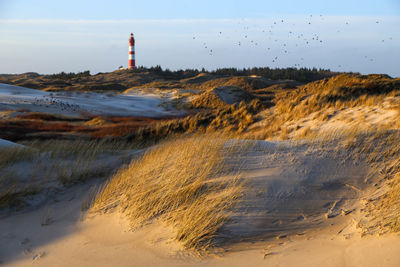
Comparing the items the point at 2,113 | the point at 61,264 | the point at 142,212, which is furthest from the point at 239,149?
the point at 2,113

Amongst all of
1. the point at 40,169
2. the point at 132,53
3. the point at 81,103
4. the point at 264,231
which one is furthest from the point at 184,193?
the point at 132,53

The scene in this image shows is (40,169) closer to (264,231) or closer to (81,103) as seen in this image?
(264,231)

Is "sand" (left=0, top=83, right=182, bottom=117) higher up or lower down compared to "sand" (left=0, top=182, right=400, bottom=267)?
higher up

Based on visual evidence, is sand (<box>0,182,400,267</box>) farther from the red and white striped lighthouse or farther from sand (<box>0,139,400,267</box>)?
the red and white striped lighthouse

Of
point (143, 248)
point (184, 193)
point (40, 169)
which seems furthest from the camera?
point (40, 169)

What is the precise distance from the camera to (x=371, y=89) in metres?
11.6

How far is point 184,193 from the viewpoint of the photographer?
4566mm

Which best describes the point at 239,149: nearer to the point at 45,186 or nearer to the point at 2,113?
the point at 45,186

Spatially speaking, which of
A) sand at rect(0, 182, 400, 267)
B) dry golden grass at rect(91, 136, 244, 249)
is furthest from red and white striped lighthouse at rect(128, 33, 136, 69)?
sand at rect(0, 182, 400, 267)

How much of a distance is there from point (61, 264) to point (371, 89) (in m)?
11.0

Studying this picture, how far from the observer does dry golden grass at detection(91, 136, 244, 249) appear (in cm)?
381

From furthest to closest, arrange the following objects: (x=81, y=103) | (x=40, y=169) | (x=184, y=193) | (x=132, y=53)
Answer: (x=132, y=53), (x=81, y=103), (x=40, y=169), (x=184, y=193)

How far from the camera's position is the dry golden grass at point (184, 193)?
12.5 ft

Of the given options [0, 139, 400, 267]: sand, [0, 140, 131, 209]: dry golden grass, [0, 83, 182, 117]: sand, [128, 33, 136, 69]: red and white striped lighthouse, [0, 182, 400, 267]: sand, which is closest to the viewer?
[0, 182, 400, 267]: sand
